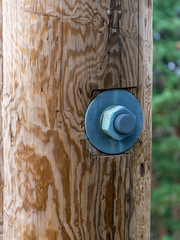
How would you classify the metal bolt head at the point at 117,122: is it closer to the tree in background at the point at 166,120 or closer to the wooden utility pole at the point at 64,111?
the wooden utility pole at the point at 64,111

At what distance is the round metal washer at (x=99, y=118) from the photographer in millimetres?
1161

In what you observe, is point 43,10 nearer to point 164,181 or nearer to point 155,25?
point 155,25

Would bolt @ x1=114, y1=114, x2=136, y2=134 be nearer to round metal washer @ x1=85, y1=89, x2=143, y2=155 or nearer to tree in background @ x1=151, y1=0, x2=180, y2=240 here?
round metal washer @ x1=85, y1=89, x2=143, y2=155

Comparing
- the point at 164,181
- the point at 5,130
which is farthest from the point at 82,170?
the point at 164,181

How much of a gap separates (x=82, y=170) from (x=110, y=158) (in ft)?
0.33

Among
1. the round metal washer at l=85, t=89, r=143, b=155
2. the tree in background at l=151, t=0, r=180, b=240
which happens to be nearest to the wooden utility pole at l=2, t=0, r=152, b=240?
the round metal washer at l=85, t=89, r=143, b=155

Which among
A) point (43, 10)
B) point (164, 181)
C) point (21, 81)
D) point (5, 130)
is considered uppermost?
point (43, 10)

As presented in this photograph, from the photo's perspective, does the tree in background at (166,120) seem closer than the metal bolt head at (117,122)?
No

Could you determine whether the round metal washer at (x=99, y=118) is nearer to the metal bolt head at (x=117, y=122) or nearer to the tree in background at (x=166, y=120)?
the metal bolt head at (x=117, y=122)

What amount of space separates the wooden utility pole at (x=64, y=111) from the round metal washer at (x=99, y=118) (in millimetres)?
20

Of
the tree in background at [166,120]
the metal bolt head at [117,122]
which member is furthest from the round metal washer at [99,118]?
the tree in background at [166,120]

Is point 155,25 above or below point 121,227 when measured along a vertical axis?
above

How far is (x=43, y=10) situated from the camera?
1143mm

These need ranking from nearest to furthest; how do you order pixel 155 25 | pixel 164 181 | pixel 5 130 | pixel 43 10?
pixel 43 10 → pixel 5 130 → pixel 155 25 → pixel 164 181
